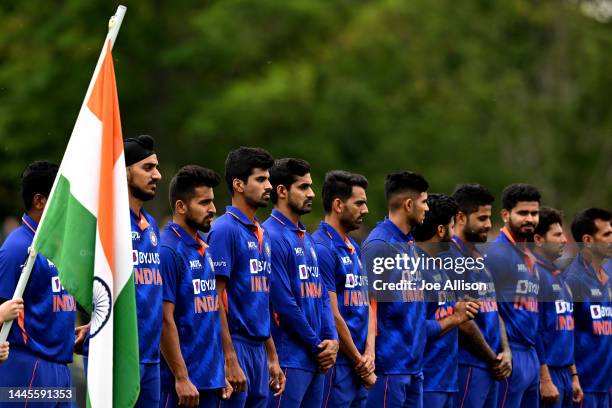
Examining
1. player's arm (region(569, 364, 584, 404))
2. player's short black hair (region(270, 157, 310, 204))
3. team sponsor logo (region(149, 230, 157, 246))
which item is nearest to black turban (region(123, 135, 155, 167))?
team sponsor logo (region(149, 230, 157, 246))

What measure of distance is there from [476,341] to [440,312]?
44 centimetres

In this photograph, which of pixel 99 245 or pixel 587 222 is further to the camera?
pixel 587 222

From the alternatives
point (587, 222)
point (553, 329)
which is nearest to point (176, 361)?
point (553, 329)

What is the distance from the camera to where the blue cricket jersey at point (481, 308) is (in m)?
11.7

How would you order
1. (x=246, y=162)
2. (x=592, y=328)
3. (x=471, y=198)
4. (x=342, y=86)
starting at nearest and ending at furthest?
1. (x=246, y=162)
2. (x=471, y=198)
3. (x=592, y=328)
4. (x=342, y=86)

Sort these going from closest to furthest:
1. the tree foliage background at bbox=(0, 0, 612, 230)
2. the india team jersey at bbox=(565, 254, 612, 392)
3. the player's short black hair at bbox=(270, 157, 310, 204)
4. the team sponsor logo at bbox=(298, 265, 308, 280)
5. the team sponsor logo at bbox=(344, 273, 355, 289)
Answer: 1. the team sponsor logo at bbox=(298, 265, 308, 280)
2. the player's short black hair at bbox=(270, 157, 310, 204)
3. the team sponsor logo at bbox=(344, 273, 355, 289)
4. the india team jersey at bbox=(565, 254, 612, 392)
5. the tree foliage background at bbox=(0, 0, 612, 230)

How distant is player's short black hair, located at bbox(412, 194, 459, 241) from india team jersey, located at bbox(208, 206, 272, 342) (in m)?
2.30

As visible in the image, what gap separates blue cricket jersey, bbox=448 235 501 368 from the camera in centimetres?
1167

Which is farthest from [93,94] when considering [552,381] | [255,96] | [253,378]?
[255,96]

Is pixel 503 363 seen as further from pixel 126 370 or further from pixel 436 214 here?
pixel 126 370

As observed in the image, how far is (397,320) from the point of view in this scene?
11.0 metres

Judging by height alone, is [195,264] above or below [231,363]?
above

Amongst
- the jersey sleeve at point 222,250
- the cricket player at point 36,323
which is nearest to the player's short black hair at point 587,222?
the jersey sleeve at point 222,250

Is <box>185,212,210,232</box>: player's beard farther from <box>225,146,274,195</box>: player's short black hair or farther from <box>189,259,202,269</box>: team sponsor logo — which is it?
<box>225,146,274,195</box>: player's short black hair
